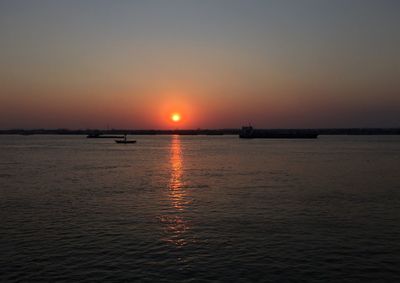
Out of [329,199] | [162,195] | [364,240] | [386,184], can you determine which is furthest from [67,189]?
[386,184]

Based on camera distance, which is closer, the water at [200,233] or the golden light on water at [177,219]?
the water at [200,233]

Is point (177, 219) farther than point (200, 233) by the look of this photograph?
Yes

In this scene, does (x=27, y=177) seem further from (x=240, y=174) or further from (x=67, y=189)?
(x=240, y=174)

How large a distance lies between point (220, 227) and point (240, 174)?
29558 mm

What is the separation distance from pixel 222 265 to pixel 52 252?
24.2 ft

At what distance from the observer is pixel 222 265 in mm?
15859

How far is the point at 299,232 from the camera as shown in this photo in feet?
68.7

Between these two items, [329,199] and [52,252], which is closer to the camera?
[52,252]

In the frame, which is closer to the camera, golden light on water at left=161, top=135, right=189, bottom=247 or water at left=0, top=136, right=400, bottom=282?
water at left=0, top=136, right=400, bottom=282

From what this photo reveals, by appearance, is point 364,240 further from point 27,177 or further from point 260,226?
point 27,177

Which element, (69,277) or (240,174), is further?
(240,174)

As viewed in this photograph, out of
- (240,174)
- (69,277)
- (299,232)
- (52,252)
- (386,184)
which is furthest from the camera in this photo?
(240,174)

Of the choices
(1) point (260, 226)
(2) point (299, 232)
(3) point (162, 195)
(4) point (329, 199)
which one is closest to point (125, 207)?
(3) point (162, 195)

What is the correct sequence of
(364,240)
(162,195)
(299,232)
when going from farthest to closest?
(162,195) → (299,232) → (364,240)
